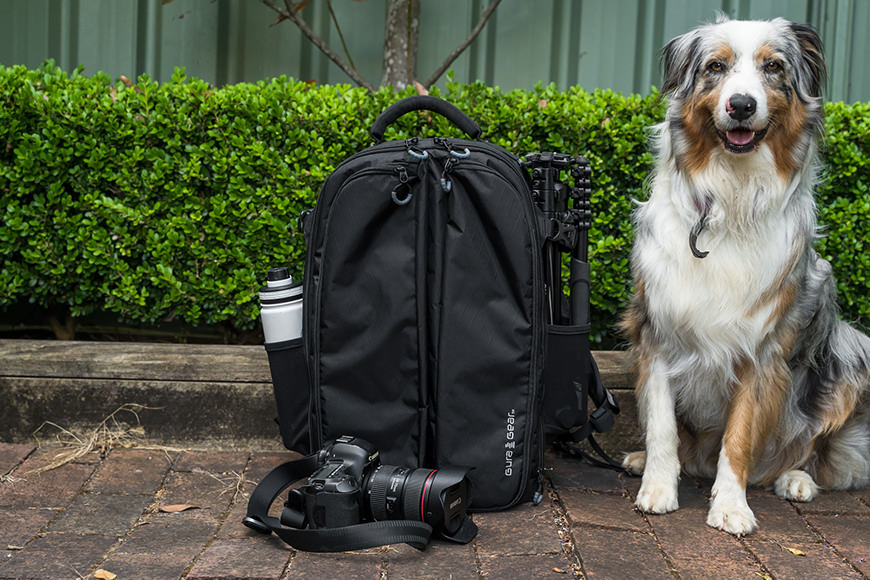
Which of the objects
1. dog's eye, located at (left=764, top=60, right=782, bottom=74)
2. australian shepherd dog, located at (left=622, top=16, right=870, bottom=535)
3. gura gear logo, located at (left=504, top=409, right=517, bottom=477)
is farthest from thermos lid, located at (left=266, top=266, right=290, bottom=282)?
dog's eye, located at (left=764, top=60, right=782, bottom=74)

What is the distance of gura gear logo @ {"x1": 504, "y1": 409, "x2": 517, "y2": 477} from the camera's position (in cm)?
276

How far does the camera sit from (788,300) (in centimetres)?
285

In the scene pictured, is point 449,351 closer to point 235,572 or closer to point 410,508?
point 410,508

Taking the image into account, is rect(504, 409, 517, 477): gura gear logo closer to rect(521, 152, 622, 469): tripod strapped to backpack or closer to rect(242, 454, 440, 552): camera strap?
rect(521, 152, 622, 469): tripod strapped to backpack

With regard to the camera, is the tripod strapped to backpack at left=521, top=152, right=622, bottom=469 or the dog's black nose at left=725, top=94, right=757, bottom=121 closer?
the dog's black nose at left=725, top=94, right=757, bottom=121

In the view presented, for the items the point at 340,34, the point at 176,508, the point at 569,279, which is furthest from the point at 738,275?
the point at 340,34

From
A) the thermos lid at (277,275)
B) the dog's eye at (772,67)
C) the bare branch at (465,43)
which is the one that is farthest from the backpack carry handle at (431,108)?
the bare branch at (465,43)

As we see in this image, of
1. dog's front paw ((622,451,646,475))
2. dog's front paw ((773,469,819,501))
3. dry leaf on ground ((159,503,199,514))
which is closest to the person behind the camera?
dry leaf on ground ((159,503,199,514))

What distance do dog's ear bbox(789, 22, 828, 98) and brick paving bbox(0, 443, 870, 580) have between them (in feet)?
4.54

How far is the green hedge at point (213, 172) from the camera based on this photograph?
352cm

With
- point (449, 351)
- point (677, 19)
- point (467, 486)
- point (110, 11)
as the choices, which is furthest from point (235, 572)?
point (677, 19)

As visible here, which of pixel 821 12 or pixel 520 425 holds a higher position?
pixel 821 12

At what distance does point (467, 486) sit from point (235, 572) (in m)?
0.70

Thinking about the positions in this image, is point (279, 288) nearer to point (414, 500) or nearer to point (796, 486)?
point (414, 500)
